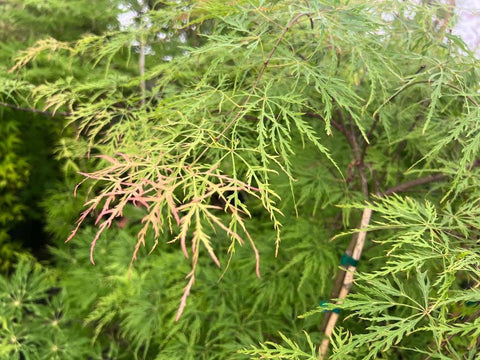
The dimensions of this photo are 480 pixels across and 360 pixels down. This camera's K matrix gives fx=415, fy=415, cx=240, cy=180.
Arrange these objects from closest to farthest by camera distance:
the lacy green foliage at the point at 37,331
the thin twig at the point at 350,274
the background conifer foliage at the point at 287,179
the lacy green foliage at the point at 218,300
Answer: the background conifer foliage at the point at 287,179 → the thin twig at the point at 350,274 → the lacy green foliage at the point at 218,300 → the lacy green foliage at the point at 37,331

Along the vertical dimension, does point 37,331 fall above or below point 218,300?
below

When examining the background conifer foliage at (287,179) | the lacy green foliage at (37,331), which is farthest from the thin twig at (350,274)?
the lacy green foliage at (37,331)

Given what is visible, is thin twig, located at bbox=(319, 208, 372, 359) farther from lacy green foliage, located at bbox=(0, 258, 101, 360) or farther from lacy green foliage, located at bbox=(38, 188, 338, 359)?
lacy green foliage, located at bbox=(0, 258, 101, 360)

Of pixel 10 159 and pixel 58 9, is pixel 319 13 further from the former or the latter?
pixel 10 159

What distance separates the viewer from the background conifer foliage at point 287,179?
0.60m

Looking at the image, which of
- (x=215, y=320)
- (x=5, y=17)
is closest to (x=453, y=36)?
(x=215, y=320)

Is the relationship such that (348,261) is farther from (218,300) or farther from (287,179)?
(218,300)

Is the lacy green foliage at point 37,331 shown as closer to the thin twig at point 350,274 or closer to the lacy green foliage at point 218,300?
the lacy green foliage at point 218,300

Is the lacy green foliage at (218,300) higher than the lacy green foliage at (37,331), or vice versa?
the lacy green foliage at (218,300)

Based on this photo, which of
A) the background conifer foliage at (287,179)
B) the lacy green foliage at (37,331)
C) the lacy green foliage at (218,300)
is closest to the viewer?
the background conifer foliage at (287,179)

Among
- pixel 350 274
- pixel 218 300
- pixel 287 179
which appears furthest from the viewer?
pixel 218 300

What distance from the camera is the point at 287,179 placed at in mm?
946

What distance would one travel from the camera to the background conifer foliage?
0.60 meters

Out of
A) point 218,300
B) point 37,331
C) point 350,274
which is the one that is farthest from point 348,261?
point 37,331
